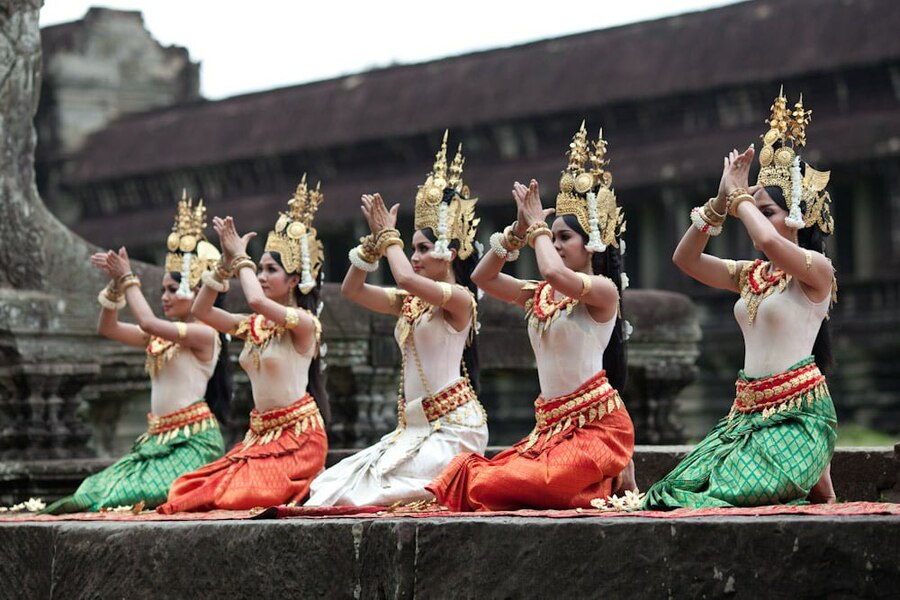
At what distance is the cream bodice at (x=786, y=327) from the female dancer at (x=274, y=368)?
250cm

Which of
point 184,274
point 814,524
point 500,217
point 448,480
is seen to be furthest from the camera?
point 500,217

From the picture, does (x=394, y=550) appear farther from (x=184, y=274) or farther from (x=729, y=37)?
(x=729, y=37)

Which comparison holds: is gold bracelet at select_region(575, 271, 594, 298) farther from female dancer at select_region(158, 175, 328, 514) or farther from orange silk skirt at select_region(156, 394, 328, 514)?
orange silk skirt at select_region(156, 394, 328, 514)

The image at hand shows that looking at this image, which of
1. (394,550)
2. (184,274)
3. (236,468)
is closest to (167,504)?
(236,468)

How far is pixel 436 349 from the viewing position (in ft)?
27.1

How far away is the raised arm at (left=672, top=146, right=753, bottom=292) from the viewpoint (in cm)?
701

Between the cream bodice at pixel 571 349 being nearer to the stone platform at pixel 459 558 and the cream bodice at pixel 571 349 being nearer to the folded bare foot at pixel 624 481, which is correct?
the folded bare foot at pixel 624 481

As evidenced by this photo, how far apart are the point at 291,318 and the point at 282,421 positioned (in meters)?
0.50

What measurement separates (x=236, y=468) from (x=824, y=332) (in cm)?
293

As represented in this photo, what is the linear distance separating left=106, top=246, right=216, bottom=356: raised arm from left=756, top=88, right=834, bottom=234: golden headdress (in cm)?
338

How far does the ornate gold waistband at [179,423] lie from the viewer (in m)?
9.59

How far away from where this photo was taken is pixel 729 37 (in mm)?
23609

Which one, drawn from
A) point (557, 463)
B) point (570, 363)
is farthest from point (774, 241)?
point (557, 463)

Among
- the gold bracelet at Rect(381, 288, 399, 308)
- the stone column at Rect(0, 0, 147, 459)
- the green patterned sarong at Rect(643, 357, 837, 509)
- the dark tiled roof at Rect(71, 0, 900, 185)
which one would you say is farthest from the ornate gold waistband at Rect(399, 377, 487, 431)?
the dark tiled roof at Rect(71, 0, 900, 185)
